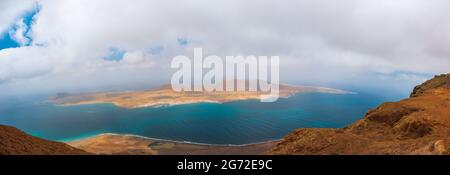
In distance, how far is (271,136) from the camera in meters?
163

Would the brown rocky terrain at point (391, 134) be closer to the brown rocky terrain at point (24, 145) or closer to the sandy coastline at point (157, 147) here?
the brown rocky terrain at point (24, 145)

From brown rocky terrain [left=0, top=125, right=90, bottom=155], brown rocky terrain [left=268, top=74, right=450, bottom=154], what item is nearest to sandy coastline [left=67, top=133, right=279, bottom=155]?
brown rocky terrain [left=268, top=74, right=450, bottom=154]

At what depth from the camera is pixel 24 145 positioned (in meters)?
27.8

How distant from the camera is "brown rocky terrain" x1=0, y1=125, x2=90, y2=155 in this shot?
2581 centimetres

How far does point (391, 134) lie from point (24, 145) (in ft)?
107

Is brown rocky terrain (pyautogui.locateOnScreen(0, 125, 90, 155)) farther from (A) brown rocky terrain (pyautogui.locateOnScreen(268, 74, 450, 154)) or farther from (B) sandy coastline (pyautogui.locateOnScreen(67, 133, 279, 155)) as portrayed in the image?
(B) sandy coastline (pyautogui.locateOnScreen(67, 133, 279, 155))

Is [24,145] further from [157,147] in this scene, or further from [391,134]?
[157,147]

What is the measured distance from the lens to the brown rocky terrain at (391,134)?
24141mm

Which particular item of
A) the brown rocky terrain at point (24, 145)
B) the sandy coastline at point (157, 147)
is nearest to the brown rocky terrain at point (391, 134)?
the brown rocky terrain at point (24, 145)

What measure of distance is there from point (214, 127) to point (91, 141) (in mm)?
62955
